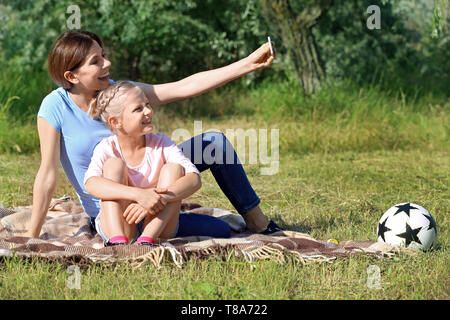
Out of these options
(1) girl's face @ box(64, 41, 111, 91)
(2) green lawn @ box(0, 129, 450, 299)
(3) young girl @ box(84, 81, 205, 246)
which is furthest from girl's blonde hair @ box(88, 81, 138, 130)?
(2) green lawn @ box(0, 129, 450, 299)

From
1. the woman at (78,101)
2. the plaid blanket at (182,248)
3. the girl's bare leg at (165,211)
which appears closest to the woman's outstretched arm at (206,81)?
the woman at (78,101)

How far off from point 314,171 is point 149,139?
135 inches

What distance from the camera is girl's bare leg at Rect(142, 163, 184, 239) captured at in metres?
3.63

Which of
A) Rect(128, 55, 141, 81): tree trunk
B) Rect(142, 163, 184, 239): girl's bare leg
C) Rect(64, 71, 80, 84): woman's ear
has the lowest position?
Rect(142, 163, 184, 239): girl's bare leg

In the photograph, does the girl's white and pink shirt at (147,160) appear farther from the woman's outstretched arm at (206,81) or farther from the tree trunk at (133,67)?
the tree trunk at (133,67)

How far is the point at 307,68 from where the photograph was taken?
10125 millimetres

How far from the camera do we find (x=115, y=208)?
11.8 feet

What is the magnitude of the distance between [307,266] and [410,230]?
735 millimetres

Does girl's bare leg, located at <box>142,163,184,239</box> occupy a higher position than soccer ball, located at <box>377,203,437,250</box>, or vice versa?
girl's bare leg, located at <box>142,163,184,239</box>

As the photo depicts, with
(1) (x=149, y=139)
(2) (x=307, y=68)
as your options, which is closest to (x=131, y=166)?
(1) (x=149, y=139)

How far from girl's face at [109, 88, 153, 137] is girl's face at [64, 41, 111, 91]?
0.29m

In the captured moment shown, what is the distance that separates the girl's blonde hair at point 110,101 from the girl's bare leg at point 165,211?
437 millimetres

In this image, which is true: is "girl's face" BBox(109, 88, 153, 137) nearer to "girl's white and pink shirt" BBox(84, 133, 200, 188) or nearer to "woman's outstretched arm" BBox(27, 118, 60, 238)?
"girl's white and pink shirt" BBox(84, 133, 200, 188)
